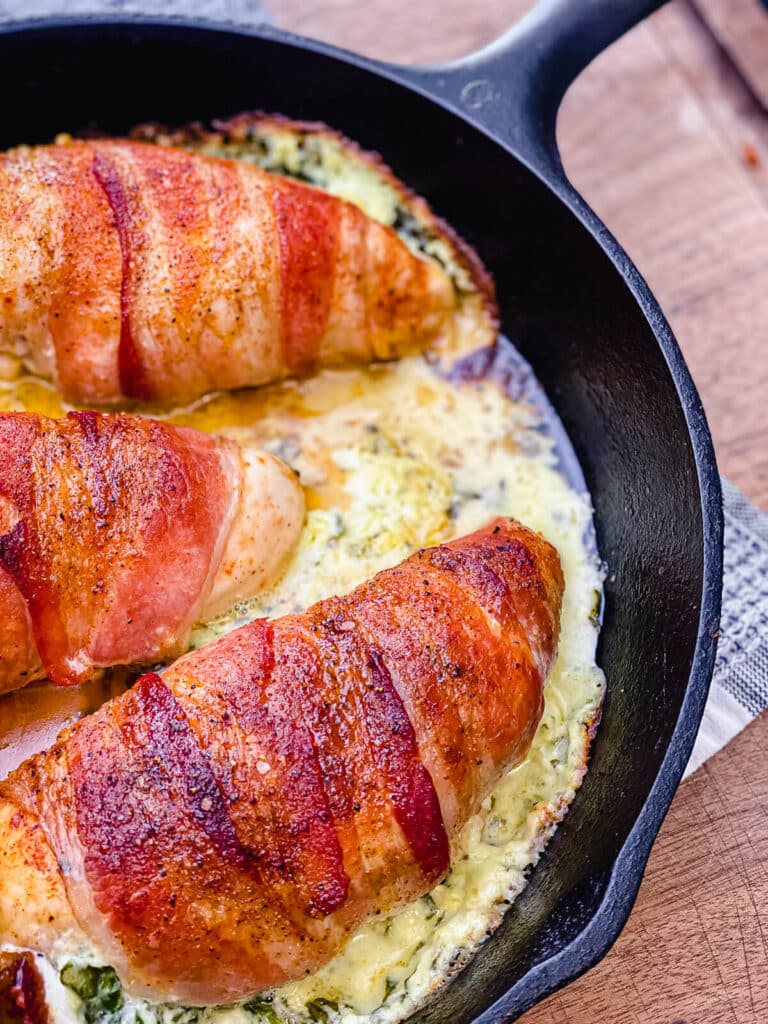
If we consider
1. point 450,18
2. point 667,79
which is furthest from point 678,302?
point 450,18

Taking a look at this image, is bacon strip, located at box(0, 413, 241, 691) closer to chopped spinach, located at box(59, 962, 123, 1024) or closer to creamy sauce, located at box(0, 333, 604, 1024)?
creamy sauce, located at box(0, 333, 604, 1024)

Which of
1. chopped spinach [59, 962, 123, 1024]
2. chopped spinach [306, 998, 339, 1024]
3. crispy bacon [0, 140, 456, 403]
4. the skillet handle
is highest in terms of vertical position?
the skillet handle

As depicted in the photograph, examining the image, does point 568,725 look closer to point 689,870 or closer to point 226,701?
point 689,870

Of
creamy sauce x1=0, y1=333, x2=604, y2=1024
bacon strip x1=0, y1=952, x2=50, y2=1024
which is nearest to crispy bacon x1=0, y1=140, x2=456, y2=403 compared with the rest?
creamy sauce x1=0, y1=333, x2=604, y2=1024

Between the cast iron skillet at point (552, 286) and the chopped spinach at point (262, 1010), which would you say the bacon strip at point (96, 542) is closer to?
the chopped spinach at point (262, 1010)

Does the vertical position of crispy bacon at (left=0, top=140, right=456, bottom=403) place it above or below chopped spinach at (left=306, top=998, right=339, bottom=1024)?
above

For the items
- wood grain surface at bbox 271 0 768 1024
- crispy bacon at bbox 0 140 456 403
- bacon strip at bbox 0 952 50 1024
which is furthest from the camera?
crispy bacon at bbox 0 140 456 403

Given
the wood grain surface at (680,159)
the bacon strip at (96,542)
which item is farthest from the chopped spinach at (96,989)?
the wood grain surface at (680,159)
